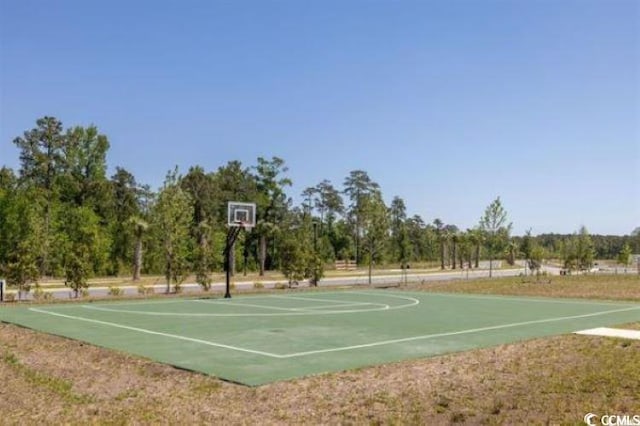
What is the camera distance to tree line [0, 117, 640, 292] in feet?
103

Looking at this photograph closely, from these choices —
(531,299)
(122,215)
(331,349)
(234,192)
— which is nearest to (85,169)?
(122,215)

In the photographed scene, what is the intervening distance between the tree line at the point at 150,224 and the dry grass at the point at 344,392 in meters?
15.4

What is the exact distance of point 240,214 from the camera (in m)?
25.7

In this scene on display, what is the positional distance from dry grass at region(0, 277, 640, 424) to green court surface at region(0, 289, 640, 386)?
0.66m

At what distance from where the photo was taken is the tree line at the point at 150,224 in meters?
31.3

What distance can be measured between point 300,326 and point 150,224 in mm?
30362

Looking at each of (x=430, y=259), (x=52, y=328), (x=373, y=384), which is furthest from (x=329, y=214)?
(x=373, y=384)

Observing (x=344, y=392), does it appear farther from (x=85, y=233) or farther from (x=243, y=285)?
(x=85, y=233)

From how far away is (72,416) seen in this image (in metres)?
6.89

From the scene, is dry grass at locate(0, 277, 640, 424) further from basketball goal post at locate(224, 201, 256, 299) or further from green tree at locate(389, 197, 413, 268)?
green tree at locate(389, 197, 413, 268)

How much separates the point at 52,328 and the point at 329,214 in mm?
67084

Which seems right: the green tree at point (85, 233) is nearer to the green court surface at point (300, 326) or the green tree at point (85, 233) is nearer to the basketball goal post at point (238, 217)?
the basketball goal post at point (238, 217)

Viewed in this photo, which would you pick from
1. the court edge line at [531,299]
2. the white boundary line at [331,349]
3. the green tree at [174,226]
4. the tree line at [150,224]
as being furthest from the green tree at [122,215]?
the white boundary line at [331,349]

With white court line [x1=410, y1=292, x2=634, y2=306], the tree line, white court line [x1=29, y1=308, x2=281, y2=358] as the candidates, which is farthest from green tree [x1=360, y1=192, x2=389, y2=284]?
white court line [x1=29, y1=308, x2=281, y2=358]
